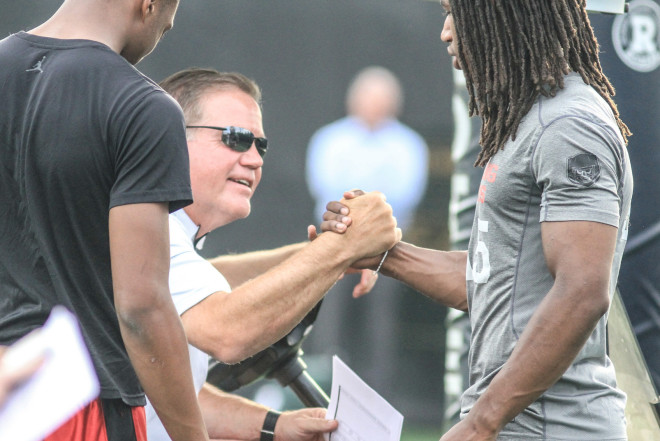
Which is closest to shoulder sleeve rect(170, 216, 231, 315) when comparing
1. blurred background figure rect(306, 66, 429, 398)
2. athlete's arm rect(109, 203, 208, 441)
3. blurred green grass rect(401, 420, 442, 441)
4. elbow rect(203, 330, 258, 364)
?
elbow rect(203, 330, 258, 364)

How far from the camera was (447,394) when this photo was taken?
350cm

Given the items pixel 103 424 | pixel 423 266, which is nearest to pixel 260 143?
pixel 423 266

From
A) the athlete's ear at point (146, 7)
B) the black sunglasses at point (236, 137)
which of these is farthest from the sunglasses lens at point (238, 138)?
the athlete's ear at point (146, 7)

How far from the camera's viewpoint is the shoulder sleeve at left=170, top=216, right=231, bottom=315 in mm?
2107

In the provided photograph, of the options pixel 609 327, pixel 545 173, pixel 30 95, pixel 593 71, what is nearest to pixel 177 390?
pixel 30 95

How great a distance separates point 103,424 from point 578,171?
3.43 feet

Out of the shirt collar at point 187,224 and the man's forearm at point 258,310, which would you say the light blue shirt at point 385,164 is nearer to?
the shirt collar at point 187,224

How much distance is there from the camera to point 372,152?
3.61 m

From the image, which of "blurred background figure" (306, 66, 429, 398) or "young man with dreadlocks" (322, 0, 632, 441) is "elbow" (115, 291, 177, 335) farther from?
"blurred background figure" (306, 66, 429, 398)

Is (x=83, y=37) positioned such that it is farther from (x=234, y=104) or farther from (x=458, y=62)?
(x=234, y=104)

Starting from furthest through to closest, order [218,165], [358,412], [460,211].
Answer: [460,211] → [218,165] → [358,412]

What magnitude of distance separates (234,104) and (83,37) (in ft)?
3.46

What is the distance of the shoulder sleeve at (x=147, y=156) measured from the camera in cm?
141

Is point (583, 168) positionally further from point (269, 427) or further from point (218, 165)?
point (269, 427)
